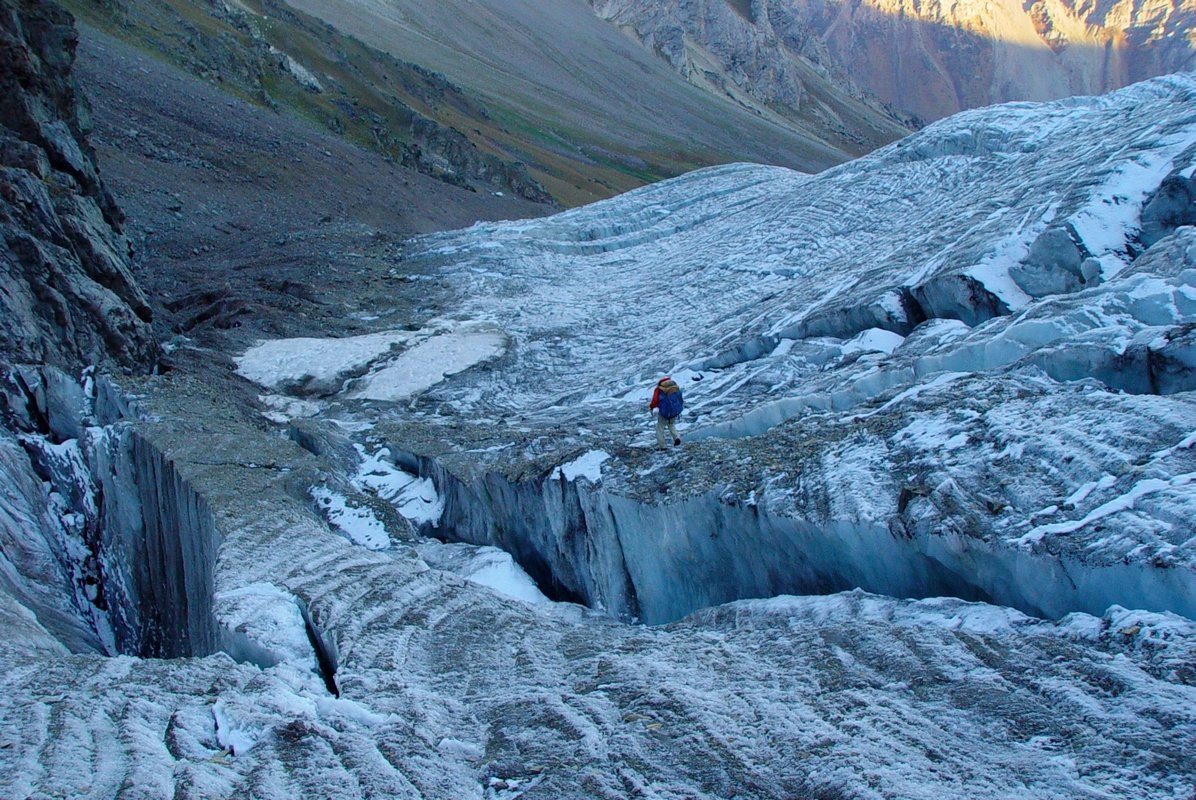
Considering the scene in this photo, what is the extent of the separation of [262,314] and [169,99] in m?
23.4

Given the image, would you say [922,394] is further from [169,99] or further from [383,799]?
[169,99]

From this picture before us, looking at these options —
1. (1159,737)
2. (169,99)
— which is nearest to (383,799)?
(1159,737)

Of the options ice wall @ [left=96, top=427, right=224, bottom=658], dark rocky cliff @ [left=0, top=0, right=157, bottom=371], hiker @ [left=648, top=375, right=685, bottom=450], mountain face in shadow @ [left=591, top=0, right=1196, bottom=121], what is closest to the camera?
ice wall @ [left=96, top=427, right=224, bottom=658]

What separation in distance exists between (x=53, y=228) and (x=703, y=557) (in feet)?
32.2

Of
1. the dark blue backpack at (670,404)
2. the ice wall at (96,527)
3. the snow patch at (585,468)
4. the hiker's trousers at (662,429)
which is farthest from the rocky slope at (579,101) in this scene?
the snow patch at (585,468)

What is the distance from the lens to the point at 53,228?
463 inches

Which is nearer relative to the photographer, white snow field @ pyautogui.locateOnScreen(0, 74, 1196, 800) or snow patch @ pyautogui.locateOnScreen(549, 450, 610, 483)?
white snow field @ pyautogui.locateOnScreen(0, 74, 1196, 800)

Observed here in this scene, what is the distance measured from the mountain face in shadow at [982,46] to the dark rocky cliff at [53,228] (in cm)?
11128

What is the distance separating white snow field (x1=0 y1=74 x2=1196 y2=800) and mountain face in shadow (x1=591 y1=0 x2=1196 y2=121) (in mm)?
113815

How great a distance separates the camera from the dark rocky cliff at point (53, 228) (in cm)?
1044

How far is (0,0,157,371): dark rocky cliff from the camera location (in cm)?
1044

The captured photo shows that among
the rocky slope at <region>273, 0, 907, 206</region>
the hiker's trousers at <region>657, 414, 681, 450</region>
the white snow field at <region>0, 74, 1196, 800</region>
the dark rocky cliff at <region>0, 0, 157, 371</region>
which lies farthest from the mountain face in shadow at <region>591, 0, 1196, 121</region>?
the hiker's trousers at <region>657, 414, 681, 450</region>

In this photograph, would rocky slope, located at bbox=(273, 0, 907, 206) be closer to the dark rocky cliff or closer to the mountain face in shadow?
the mountain face in shadow

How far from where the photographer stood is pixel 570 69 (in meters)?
82.6
